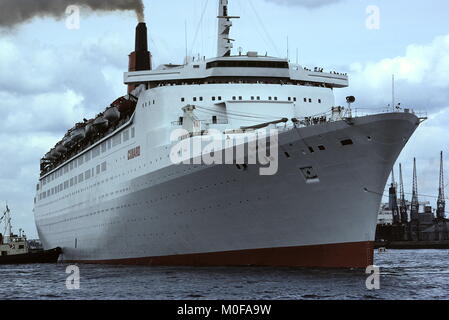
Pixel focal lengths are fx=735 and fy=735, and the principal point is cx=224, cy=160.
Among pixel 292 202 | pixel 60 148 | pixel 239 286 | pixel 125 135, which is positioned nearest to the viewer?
pixel 239 286

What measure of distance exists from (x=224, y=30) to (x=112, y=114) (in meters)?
8.58

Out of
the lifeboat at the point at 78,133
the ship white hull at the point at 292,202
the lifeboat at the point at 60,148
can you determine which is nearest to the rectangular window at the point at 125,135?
the ship white hull at the point at 292,202

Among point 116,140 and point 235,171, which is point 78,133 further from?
point 235,171

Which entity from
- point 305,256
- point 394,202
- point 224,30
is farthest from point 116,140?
point 394,202

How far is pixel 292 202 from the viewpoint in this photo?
29156 mm

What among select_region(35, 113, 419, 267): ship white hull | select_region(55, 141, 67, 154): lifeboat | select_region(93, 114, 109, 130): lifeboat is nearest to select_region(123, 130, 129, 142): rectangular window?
select_region(93, 114, 109, 130): lifeboat

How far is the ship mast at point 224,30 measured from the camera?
1564 inches

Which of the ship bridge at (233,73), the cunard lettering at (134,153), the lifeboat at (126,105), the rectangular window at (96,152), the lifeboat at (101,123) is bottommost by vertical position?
the cunard lettering at (134,153)

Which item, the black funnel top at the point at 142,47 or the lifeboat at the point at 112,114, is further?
the black funnel top at the point at 142,47

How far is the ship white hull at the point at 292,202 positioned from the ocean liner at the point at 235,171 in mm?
43

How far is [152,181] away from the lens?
117ft

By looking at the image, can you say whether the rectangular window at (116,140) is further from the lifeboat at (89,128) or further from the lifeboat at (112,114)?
the lifeboat at (89,128)

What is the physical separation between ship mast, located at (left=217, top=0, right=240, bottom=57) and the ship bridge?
7.38 feet

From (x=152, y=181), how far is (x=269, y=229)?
8038 mm
